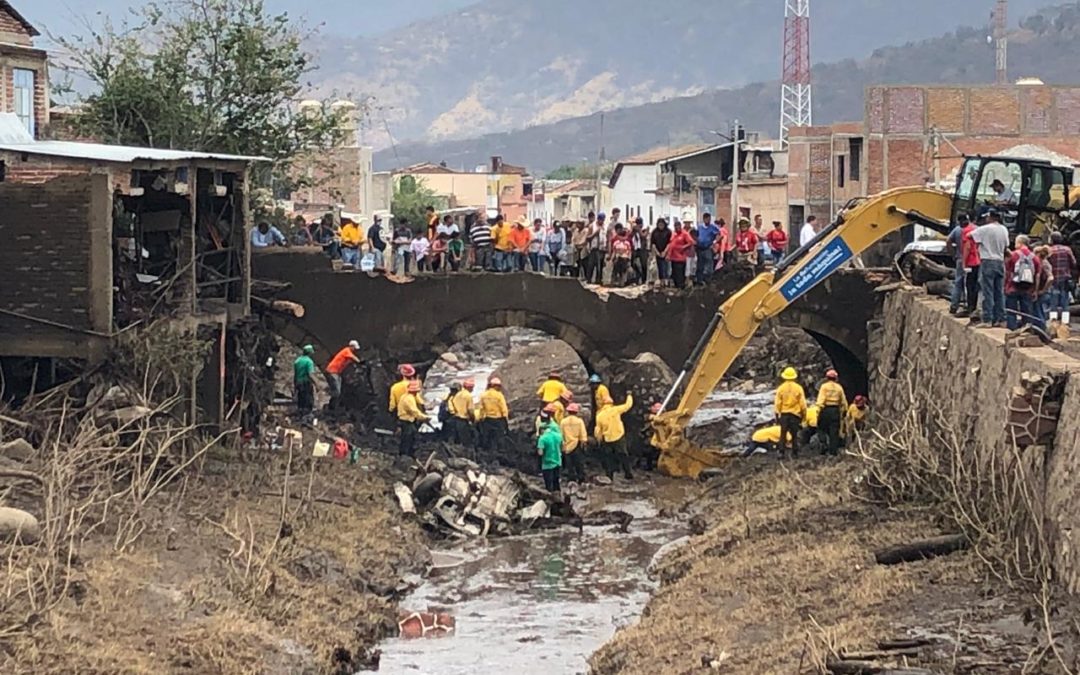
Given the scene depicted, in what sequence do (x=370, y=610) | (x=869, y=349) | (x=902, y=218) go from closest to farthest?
(x=370, y=610)
(x=902, y=218)
(x=869, y=349)

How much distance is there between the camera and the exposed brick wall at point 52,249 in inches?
929

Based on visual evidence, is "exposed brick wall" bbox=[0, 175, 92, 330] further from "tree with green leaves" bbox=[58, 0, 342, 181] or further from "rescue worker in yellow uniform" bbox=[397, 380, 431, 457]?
"tree with green leaves" bbox=[58, 0, 342, 181]

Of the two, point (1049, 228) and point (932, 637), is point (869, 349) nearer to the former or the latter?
point (1049, 228)

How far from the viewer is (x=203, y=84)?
3644 cm

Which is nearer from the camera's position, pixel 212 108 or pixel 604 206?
pixel 212 108

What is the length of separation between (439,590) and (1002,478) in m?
8.26

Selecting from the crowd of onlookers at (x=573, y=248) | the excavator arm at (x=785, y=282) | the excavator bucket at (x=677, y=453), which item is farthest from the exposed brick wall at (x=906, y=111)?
the excavator bucket at (x=677, y=453)

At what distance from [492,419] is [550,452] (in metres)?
3.17

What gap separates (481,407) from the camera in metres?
31.6

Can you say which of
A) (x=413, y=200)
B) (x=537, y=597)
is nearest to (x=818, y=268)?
(x=537, y=597)

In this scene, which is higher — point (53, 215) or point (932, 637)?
point (53, 215)

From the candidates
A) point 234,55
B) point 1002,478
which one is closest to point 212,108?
point 234,55

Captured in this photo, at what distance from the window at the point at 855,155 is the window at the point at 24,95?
2935 cm

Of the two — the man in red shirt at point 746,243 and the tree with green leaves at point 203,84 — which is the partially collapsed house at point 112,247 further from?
the man in red shirt at point 746,243
